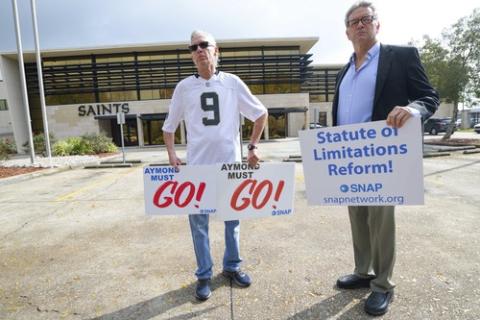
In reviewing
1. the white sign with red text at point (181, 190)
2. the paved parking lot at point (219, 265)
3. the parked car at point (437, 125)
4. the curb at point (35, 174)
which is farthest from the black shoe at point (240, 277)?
the parked car at point (437, 125)

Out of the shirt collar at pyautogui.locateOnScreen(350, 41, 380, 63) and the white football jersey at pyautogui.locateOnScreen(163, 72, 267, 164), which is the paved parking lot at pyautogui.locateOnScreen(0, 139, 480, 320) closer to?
the white football jersey at pyautogui.locateOnScreen(163, 72, 267, 164)

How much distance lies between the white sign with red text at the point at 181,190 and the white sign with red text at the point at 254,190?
82mm

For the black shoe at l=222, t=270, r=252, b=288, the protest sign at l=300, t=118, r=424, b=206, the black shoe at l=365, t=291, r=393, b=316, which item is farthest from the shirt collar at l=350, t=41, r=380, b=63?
the black shoe at l=222, t=270, r=252, b=288

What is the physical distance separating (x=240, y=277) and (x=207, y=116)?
4.71 ft

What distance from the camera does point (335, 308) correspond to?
7.47 ft

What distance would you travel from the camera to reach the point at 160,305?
94.9 inches

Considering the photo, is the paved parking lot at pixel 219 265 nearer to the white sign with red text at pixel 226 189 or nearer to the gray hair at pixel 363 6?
the white sign with red text at pixel 226 189

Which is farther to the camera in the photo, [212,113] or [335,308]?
[212,113]

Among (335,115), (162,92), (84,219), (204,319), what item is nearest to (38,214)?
(84,219)

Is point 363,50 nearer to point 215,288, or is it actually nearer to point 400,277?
point 400,277

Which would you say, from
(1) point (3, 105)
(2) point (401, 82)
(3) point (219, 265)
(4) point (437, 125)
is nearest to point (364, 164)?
(2) point (401, 82)

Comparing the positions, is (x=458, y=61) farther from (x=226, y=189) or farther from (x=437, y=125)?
(x=226, y=189)

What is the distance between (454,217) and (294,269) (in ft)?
9.55

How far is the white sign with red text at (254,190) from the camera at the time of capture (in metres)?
2.44
